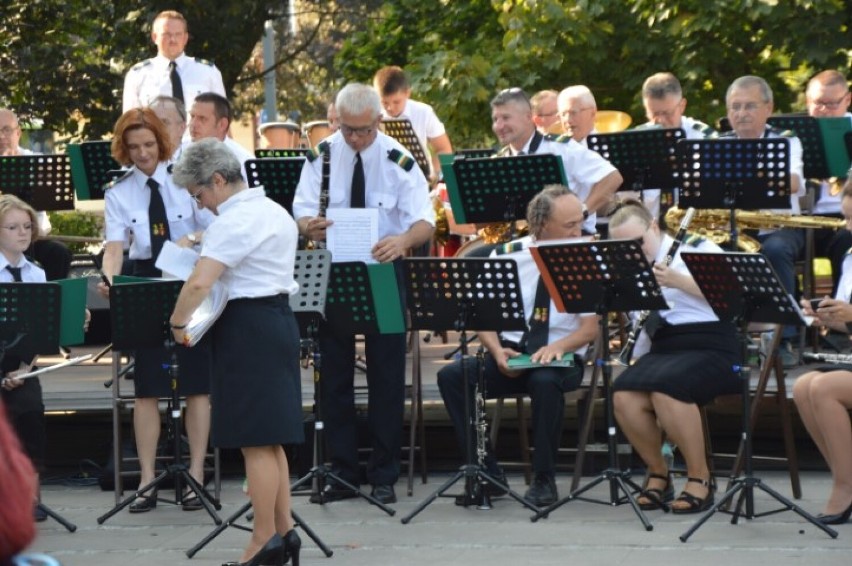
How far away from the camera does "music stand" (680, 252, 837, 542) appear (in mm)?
6930

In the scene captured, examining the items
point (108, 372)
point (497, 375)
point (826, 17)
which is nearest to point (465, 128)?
point (826, 17)

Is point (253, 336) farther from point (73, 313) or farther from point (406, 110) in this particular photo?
point (406, 110)

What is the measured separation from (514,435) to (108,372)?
2.87m

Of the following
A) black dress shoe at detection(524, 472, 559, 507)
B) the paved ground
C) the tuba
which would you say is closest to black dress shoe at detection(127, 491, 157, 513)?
→ the paved ground

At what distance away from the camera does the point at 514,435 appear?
9.67 metres

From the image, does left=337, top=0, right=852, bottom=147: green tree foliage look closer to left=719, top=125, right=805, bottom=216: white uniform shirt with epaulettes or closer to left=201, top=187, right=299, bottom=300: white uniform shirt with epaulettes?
left=719, top=125, right=805, bottom=216: white uniform shirt with epaulettes

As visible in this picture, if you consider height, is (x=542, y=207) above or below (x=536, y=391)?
above

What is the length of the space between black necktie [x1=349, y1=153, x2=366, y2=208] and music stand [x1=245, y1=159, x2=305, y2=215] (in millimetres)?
697

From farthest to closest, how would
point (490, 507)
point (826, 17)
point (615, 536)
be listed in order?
point (826, 17)
point (490, 507)
point (615, 536)

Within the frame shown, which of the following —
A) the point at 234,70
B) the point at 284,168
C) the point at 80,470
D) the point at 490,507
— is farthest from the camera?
the point at 234,70

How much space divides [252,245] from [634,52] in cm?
1060

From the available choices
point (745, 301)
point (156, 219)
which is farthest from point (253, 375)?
point (745, 301)

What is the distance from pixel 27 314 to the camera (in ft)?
24.2

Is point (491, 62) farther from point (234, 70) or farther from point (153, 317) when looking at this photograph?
point (153, 317)
